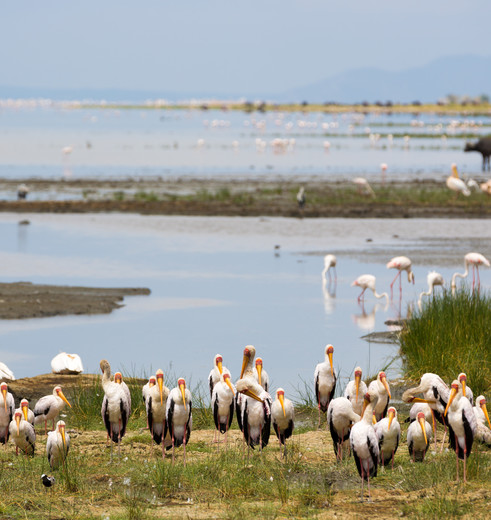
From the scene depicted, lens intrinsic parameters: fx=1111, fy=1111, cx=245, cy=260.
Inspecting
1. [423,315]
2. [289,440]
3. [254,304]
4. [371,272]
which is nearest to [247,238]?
[371,272]

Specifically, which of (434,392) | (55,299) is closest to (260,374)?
(434,392)

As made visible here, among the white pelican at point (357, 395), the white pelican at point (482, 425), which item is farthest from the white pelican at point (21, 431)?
the white pelican at point (482, 425)

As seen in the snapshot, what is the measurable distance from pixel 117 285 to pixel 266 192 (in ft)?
56.9

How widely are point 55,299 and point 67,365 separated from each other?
544 cm

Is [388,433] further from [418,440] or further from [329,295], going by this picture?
[329,295]

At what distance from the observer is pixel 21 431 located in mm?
9484

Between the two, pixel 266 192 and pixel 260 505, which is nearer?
pixel 260 505

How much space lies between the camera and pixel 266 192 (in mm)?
38000

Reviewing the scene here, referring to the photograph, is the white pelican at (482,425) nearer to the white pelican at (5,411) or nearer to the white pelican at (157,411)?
the white pelican at (157,411)

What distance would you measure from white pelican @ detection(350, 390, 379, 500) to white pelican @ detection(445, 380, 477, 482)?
67 centimetres

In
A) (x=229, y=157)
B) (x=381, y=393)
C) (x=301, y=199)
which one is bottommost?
(x=381, y=393)

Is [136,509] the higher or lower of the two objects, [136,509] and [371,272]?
the lower

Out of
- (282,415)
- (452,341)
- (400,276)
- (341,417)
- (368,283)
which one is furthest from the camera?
(400,276)

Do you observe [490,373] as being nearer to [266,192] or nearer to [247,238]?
[247,238]
